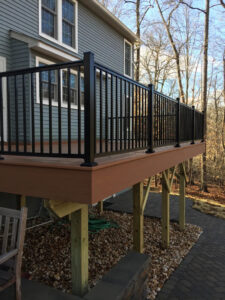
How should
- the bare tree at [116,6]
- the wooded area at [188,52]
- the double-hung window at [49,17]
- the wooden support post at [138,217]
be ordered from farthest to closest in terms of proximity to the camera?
the bare tree at [116,6] → the wooded area at [188,52] → the double-hung window at [49,17] → the wooden support post at [138,217]

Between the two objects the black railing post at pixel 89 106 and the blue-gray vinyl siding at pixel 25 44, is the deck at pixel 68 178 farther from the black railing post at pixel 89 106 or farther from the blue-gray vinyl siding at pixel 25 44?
the blue-gray vinyl siding at pixel 25 44

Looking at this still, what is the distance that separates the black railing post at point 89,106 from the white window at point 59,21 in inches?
220

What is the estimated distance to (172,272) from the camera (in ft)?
16.4

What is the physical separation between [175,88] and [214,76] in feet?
10.0

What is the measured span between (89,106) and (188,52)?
18174mm

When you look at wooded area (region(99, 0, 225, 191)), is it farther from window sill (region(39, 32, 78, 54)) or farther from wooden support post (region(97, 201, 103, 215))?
window sill (region(39, 32, 78, 54))

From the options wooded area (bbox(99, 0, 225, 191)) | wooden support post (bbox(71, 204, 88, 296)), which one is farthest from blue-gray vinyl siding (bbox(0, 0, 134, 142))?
wooded area (bbox(99, 0, 225, 191))

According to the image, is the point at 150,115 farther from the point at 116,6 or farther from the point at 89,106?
the point at 116,6

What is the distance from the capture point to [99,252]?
17.4ft

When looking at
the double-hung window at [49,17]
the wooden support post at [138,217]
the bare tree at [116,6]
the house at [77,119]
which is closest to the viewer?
the house at [77,119]

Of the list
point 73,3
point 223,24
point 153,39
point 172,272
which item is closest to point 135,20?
point 153,39

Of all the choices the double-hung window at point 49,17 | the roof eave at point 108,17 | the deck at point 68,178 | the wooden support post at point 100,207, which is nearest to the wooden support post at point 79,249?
the deck at point 68,178

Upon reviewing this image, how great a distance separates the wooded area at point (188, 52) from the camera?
15883 millimetres

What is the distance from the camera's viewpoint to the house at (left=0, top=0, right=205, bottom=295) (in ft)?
7.52
